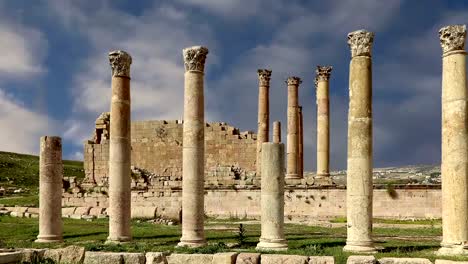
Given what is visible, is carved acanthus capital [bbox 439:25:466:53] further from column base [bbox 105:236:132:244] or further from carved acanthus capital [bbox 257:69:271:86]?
carved acanthus capital [bbox 257:69:271:86]

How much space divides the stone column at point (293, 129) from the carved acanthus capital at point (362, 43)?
2279cm

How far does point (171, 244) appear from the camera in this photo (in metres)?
23.6

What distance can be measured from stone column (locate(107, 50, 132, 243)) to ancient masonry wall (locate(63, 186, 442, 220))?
11479 millimetres

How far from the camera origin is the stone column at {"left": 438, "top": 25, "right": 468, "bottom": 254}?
747 inches

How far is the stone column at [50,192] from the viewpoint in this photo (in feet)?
84.4

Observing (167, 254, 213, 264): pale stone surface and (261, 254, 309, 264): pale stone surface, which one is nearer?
(261, 254, 309, 264): pale stone surface

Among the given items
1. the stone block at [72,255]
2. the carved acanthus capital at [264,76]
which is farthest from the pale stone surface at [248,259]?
the carved acanthus capital at [264,76]

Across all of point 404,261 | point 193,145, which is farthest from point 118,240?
point 404,261

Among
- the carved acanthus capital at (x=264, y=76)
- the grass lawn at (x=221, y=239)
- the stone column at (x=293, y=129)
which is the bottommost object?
the grass lawn at (x=221, y=239)

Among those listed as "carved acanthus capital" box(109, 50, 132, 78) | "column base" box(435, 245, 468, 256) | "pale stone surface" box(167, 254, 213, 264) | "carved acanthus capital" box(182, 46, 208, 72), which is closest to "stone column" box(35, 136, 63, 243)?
"carved acanthus capital" box(109, 50, 132, 78)

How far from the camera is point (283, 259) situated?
17.9 meters

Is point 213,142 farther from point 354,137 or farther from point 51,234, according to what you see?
point 354,137

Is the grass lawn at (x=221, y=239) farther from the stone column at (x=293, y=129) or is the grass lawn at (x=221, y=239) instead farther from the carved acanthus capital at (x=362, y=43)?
the stone column at (x=293, y=129)

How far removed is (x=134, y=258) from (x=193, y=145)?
5900 millimetres
